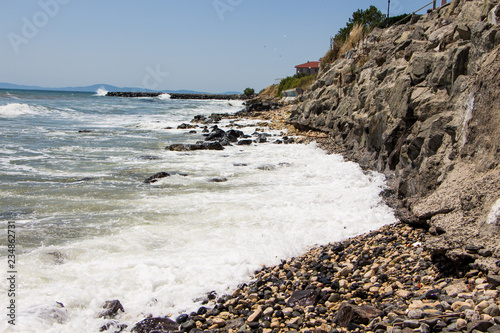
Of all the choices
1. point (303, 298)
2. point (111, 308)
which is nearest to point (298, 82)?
point (303, 298)

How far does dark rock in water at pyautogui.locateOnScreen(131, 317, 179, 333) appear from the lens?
177 inches

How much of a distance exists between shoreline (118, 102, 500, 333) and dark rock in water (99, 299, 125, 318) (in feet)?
1.57

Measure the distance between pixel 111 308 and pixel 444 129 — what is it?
6.92 metres

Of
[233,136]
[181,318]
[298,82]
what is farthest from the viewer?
[298,82]

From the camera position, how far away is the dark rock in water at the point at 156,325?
4496mm

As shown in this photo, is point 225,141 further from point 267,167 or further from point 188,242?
point 188,242

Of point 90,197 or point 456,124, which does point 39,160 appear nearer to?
point 90,197

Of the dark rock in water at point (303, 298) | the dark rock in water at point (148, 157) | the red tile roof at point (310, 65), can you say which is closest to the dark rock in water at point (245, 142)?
the dark rock in water at point (148, 157)

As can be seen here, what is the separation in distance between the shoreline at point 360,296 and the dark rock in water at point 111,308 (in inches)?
18.9

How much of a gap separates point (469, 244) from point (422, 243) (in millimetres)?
1303

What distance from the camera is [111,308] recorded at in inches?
192

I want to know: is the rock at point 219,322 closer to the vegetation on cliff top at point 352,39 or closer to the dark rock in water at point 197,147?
the dark rock in water at point 197,147

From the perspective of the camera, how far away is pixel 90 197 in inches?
394

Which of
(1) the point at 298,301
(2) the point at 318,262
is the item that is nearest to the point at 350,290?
(1) the point at 298,301
